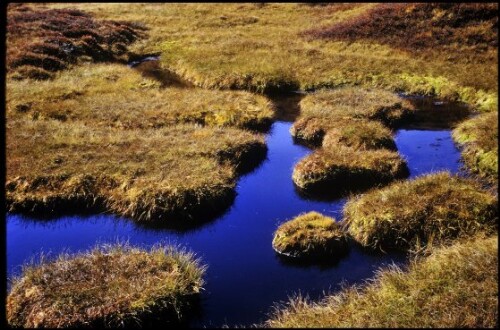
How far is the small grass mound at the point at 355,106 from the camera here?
84.3ft

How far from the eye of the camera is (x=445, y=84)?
99.0ft

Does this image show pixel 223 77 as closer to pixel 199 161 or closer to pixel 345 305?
pixel 199 161

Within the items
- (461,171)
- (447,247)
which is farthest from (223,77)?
(447,247)

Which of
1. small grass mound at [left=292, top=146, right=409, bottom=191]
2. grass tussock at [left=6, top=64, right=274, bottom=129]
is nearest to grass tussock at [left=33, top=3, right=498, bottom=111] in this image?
grass tussock at [left=6, top=64, right=274, bottom=129]

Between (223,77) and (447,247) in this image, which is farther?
(223,77)

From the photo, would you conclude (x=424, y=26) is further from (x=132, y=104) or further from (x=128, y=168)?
(x=128, y=168)

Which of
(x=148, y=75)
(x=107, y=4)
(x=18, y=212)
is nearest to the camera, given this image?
(x=18, y=212)

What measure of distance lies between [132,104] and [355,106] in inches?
493

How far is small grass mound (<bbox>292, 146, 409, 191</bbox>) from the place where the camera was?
63.0ft

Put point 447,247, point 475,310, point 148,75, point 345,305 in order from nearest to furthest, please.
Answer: point 475,310, point 345,305, point 447,247, point 148,75

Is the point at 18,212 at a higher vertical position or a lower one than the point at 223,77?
lower

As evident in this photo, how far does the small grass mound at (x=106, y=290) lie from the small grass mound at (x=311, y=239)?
2.74m

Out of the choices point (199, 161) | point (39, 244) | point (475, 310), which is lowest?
point (39, 244)

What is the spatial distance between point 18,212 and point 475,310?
600 inches
